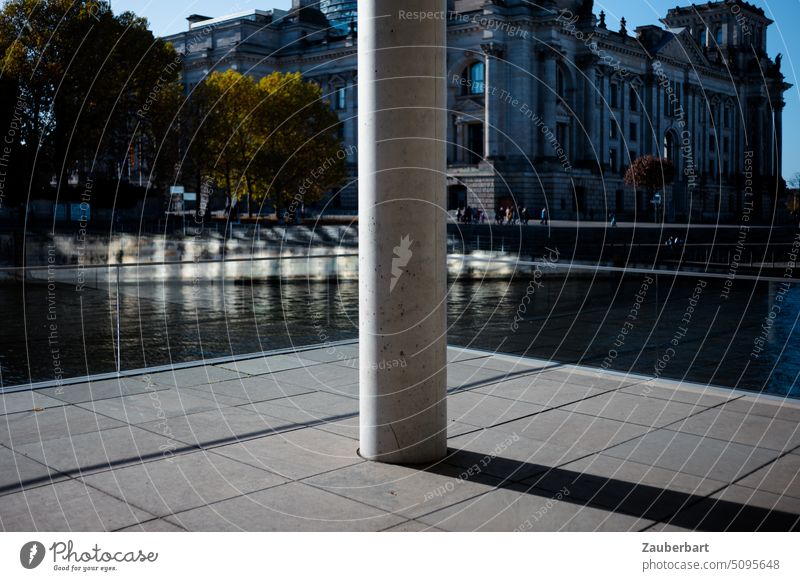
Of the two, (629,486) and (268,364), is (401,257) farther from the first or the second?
(268,364)

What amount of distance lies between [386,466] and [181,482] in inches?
55.3

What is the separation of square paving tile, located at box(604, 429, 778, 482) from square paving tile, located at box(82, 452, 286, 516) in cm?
260

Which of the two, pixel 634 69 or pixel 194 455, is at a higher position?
pixel 634 69

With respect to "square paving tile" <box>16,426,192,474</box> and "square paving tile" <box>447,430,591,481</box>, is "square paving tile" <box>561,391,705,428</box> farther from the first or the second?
"square paving tile" <box>16,426,192,474</box>

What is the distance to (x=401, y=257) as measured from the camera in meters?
6.54

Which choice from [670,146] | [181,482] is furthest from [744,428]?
[670,146]

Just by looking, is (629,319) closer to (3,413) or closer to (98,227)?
→ (3,413)

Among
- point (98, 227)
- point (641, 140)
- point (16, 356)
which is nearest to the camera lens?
point (16, 356)

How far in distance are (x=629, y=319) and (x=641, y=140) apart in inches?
2905

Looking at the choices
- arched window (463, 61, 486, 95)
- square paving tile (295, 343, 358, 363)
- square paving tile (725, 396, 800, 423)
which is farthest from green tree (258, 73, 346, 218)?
square paving tile (725, 396, 800, 423)

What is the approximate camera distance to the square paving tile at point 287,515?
526cm

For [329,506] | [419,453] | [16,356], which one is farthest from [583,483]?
[16,356]

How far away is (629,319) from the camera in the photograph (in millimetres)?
18172
